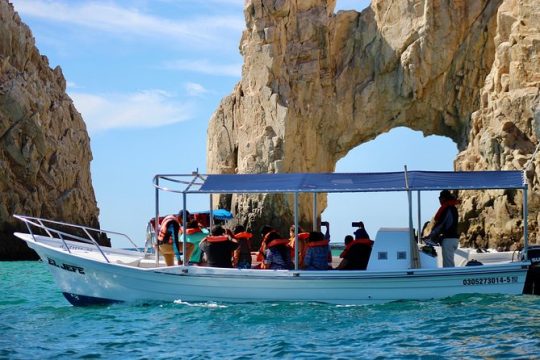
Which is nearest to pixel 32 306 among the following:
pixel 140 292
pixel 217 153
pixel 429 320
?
pixel 140 292

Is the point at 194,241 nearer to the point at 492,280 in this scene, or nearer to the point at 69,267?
the point at 69,267

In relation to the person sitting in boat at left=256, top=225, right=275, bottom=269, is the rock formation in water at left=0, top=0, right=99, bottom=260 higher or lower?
higher

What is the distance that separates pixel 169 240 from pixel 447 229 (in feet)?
18.0

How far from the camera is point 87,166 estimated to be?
5472 cm

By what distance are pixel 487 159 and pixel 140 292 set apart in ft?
79.2

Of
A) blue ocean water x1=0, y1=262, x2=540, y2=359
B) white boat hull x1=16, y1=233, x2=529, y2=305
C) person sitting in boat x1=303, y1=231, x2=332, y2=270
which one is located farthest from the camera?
person sitting in boat x1=303, y1=231, x2=332, y2=270

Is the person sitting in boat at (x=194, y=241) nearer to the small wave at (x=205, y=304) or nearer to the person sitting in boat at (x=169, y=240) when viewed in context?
the person sitting in boat at (x=169, y=240)

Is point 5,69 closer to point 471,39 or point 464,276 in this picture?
point 471,39

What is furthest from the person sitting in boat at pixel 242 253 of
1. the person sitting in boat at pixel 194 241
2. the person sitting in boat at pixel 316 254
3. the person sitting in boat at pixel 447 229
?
the person sitting in boat at pixel 447 229

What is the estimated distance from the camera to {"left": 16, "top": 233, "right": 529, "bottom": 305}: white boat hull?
15062 millimetres

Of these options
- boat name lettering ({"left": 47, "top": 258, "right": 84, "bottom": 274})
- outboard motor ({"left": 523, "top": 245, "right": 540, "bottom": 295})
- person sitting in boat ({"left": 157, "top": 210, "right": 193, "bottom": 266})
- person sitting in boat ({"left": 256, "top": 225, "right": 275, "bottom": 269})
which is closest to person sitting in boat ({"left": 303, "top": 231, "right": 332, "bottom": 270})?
person sitting in boat ({"left": 256, "top": 225, "right": 275, "bottom": 269})

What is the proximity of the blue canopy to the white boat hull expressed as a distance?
1570 millimetres

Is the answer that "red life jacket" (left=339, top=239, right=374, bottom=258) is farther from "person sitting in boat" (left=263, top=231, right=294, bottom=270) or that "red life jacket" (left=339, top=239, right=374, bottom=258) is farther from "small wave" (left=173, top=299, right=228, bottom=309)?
"small wave" (left=173, top=299, right=228, bottom=309)

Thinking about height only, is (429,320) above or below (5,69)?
below
